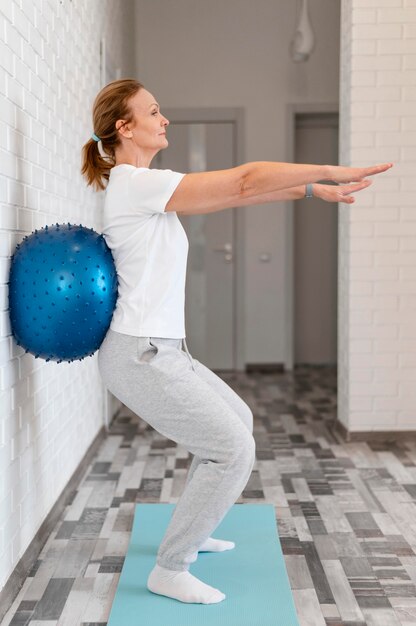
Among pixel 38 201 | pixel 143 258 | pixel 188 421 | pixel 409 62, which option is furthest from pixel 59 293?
pixel 409 62

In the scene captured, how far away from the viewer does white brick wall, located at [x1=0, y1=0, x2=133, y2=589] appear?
2246 mm

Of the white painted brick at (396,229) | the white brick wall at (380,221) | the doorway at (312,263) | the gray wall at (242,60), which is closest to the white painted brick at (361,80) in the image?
the white brick wall at (380,221)

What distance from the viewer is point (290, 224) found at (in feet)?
22.2

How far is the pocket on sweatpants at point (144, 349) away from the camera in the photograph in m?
2.20

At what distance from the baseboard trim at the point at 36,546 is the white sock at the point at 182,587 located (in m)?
0.40

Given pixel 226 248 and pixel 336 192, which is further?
pixel 226 248

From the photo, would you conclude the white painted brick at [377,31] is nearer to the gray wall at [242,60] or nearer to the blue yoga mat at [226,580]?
the blue yoga mat at [226,580]

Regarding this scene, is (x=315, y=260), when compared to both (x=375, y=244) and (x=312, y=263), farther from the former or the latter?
(x=375, y=244)

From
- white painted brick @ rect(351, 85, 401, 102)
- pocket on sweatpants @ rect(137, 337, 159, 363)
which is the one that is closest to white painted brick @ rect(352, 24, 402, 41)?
white painted brick @ rect(351, 85, 401, 102)

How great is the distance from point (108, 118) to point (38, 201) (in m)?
0.49

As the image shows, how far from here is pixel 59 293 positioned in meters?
2.15

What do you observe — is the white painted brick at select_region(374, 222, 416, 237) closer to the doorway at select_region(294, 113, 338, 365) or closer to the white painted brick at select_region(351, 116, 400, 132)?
the white painted brick at select_region(351, 116, 400, 132)

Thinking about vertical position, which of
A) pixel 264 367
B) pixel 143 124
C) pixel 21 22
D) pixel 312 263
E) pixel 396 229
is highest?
pixel 21 22

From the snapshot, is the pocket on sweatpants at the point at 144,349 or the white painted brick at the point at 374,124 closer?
the pocket on sweatpants at the point at 144,349
